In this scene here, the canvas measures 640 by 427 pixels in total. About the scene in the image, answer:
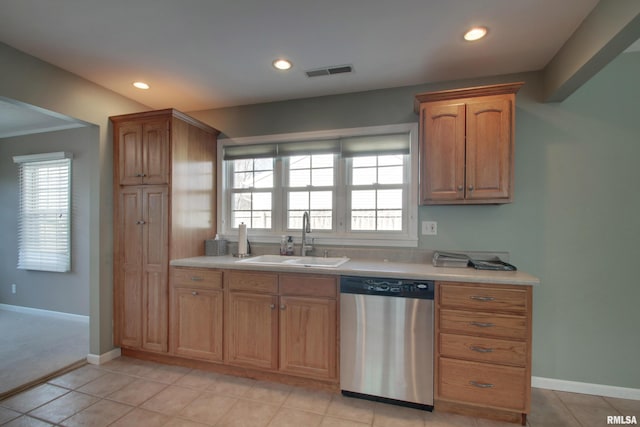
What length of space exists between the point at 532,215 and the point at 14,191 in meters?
6.42

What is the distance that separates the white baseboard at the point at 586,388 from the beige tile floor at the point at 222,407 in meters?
0.05

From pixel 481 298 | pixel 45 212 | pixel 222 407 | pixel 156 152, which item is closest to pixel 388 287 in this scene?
pixel 481 298

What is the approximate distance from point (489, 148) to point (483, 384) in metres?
1.65

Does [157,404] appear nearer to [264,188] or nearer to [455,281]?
[264,188]

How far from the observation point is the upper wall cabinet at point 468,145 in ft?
7.16

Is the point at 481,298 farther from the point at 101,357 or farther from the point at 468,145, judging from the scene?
the point at 101,357

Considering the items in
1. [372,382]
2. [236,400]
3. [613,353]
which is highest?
[613,353]

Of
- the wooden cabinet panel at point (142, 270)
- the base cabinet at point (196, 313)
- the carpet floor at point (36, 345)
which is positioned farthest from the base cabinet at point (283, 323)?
the carpet floor at point (36, 345)

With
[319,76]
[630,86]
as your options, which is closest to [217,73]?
[319,76]

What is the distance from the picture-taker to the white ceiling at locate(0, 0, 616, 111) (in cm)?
171

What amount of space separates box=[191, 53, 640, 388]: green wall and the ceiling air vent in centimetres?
101

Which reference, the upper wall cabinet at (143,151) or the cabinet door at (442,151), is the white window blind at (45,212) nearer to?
the upper wall cabinet at (143,151)

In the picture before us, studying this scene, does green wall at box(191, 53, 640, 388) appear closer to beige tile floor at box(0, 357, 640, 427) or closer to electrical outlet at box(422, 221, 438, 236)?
electrical outlet at box(422, 221, 438, 236)

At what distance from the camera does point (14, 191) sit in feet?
13.8
